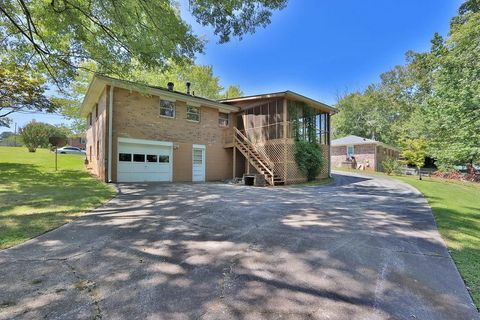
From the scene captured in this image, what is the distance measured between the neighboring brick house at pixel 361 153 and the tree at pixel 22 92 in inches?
1170

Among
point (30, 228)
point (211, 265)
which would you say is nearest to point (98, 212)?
point (30, 228)

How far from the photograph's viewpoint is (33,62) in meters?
10.2

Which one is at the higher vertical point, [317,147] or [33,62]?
[33,62]

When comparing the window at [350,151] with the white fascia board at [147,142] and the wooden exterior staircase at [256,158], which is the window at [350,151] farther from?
the white fascia board at [147,142]

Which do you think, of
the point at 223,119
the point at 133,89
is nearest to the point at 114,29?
the point at 133,89

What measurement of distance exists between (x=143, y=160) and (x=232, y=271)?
1195cm

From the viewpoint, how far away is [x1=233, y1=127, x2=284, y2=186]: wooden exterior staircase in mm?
14781

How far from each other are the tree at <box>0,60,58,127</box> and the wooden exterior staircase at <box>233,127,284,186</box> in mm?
12614

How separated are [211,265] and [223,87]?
1301 inches

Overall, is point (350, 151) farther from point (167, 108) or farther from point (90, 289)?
point (90, 289)

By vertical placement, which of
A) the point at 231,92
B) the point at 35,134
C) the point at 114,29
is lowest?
the point at 35,134

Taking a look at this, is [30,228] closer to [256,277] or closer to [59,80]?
[256,277]

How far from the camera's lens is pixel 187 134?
1573cm

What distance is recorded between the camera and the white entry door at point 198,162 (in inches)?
635
